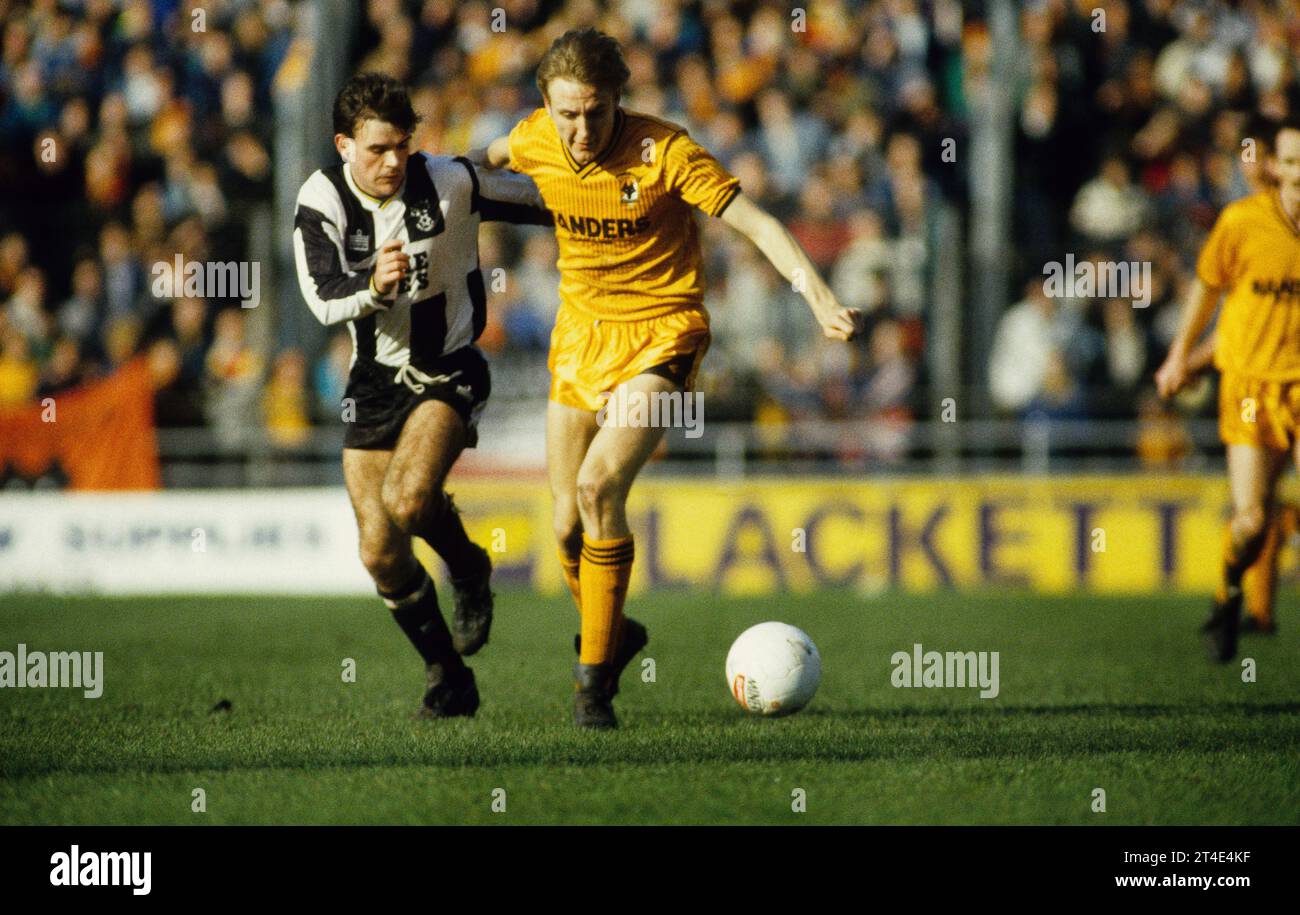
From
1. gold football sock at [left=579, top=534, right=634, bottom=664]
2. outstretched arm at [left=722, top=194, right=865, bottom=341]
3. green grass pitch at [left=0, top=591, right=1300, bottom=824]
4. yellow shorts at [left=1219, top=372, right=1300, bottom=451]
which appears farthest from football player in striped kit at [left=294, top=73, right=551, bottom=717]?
yellow shorts at [left=1219, top=372, right=1300, bottom=451]

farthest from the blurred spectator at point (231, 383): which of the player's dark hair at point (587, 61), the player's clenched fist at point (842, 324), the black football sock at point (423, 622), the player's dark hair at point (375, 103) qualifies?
the player's clenched fist at point (842, 324)

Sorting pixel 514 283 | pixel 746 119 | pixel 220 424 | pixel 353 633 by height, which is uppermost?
pixel 746 119

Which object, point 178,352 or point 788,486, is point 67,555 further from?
point 788,486

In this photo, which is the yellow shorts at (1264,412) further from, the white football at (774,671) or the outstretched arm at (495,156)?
the outstretched arm at (495,156)

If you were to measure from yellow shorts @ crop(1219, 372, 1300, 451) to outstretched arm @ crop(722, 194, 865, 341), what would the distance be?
3362 mm

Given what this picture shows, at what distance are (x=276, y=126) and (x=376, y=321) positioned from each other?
1188 cm

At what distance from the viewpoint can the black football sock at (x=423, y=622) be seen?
7324mm

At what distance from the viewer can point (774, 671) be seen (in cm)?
707

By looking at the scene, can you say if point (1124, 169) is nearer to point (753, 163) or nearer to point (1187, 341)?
point (753, 163)

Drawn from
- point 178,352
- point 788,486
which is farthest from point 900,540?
point 178,352

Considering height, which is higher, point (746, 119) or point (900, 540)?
point (746, 119)

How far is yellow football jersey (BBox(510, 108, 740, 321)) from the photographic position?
22.7 feet
